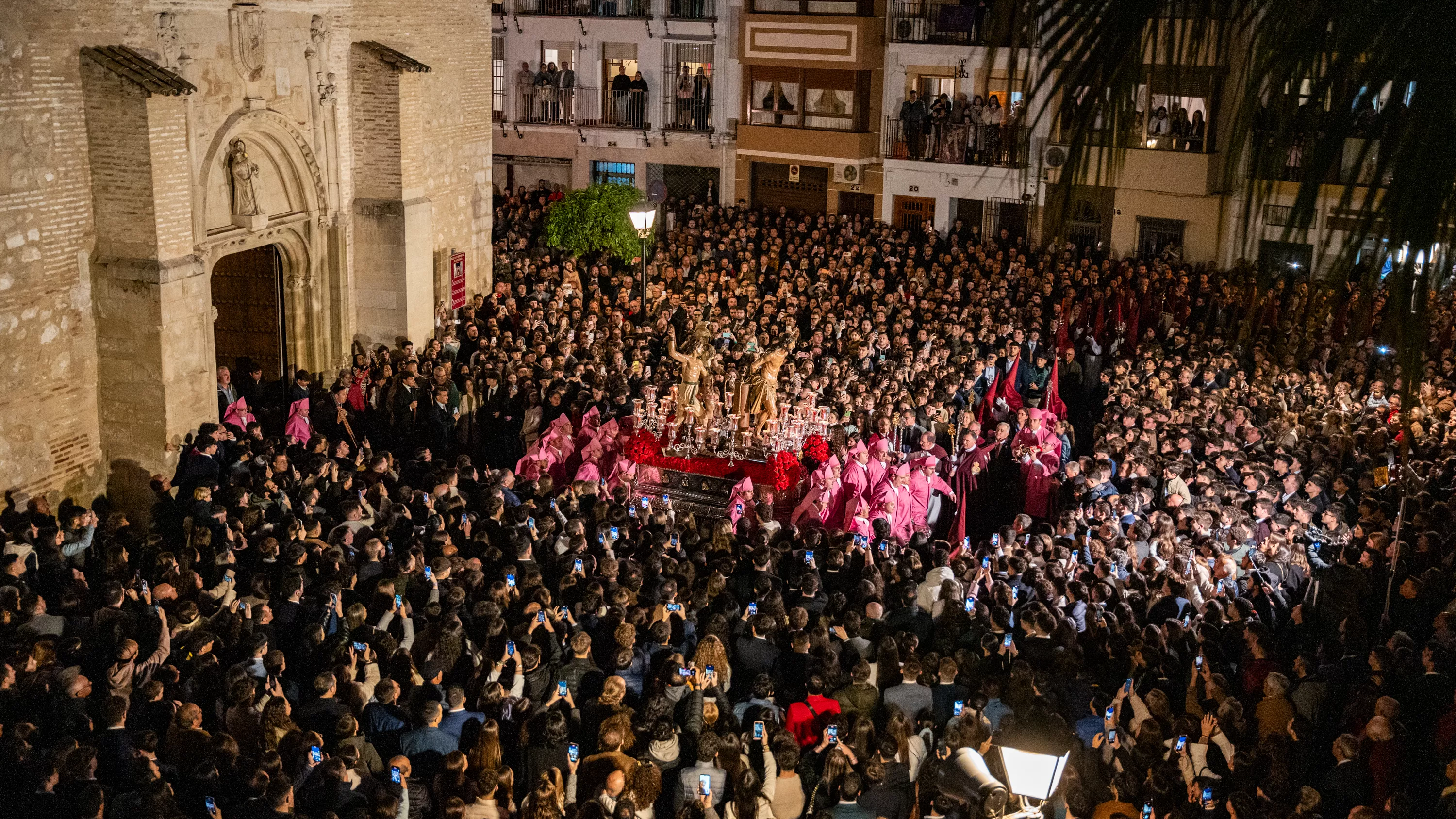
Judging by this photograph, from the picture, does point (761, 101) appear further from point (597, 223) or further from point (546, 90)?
point (597, 223)

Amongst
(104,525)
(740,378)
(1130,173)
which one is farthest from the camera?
(1130,173)

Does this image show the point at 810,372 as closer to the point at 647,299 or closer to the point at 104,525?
the point at 647,299

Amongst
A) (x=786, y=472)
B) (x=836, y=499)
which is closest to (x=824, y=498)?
(x=836, y=499)

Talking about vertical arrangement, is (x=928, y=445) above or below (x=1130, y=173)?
below

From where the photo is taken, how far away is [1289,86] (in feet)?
5.32

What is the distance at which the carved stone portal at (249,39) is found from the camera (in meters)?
15.5

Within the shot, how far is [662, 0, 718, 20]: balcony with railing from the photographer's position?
2877cm

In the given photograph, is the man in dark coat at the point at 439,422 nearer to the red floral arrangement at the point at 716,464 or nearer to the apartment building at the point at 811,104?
the red floral arrangement at the point at 716,464

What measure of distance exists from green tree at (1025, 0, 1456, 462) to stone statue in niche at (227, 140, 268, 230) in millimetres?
15507

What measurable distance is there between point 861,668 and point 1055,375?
8.72 m

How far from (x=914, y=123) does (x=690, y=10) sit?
18.6 ft

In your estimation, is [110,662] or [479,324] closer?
[110,662]

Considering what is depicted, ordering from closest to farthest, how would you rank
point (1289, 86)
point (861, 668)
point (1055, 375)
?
point (1289, 86)
point (861, 668)
point (1055, 375)

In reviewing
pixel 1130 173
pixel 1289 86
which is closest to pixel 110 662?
pixel 1289 86
